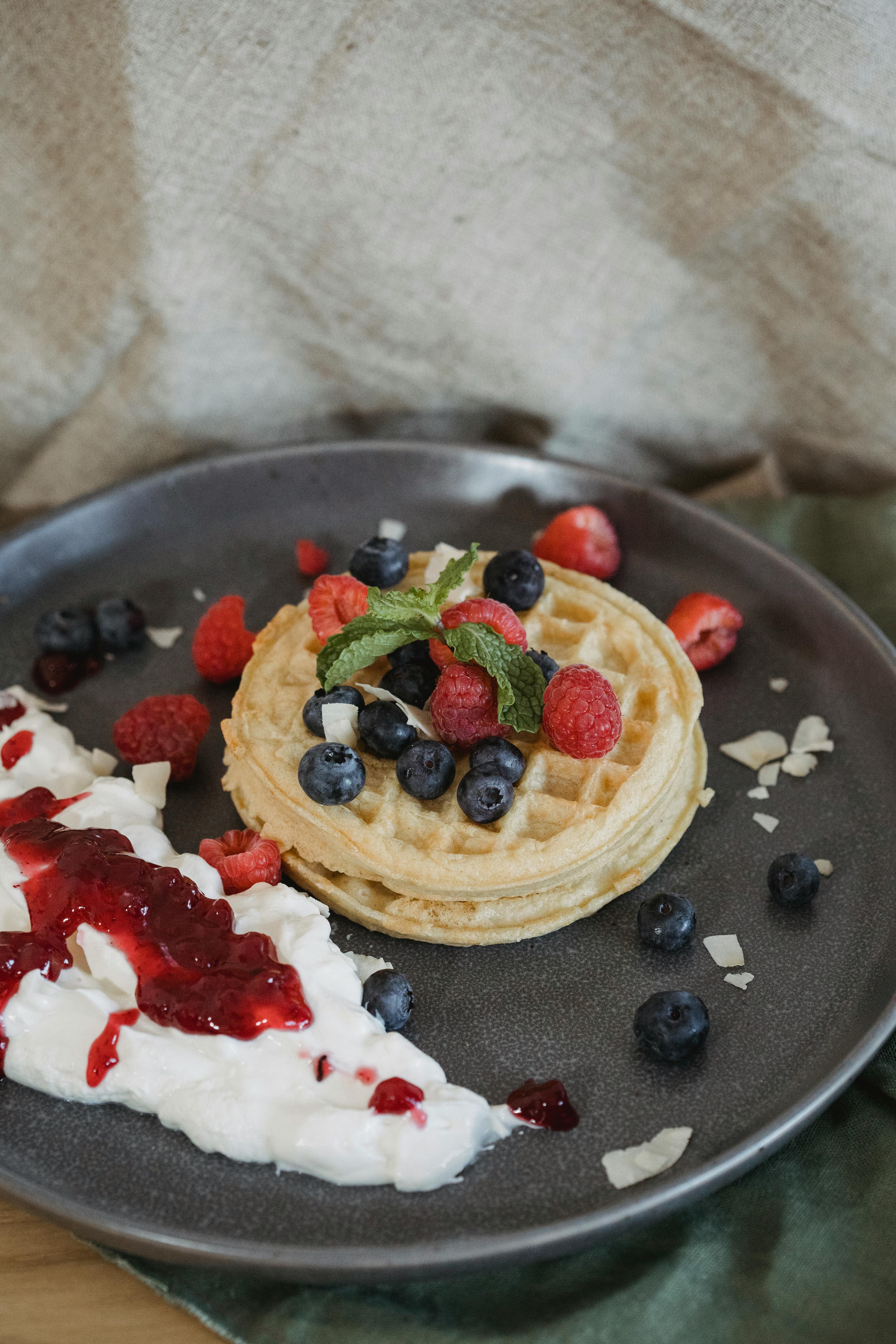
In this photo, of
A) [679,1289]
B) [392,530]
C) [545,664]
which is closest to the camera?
[679,1289]

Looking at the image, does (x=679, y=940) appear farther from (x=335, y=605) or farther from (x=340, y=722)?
(x=335, y=605)

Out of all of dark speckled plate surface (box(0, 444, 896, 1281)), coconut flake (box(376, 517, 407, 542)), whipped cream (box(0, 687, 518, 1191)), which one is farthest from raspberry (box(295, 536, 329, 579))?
whipped cream (box(0, 687, 518, 1191))

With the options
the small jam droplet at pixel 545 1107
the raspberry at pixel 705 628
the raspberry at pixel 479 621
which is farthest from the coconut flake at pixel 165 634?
the small jam droplet at pixel 545 1107

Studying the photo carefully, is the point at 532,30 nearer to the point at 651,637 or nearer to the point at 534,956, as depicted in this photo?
the point at 651,637

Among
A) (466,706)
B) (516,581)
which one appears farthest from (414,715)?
(516,581)

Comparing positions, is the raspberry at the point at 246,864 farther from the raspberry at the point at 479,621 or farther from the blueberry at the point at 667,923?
the blueberry at the point at 667,923

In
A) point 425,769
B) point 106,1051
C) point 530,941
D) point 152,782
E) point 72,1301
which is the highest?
point 425,769
